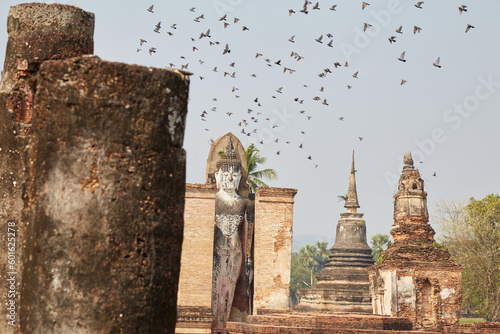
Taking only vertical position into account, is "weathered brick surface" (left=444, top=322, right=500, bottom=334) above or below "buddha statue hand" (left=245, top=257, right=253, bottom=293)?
below

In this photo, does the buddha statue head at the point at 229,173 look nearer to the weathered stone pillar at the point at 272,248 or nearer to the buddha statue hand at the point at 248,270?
the weathered stone pillar at the point at 272,248

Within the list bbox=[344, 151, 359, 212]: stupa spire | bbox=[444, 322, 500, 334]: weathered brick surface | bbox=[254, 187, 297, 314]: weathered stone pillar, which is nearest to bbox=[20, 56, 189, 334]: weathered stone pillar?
bbox=[254, 187, 297, 314]: weathered stone pillar

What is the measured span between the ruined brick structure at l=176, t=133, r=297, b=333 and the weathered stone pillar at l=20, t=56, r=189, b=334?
15752 mm

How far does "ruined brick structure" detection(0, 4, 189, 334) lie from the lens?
141 inches

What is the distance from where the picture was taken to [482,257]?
35.5m

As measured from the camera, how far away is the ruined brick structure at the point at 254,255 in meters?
19.4

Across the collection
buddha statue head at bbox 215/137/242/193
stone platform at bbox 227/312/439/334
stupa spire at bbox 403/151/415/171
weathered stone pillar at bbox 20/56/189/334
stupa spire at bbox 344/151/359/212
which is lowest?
stone platform at bbox 227/312/439/334

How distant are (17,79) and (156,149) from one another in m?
2.11

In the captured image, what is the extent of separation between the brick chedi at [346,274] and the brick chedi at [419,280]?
6875mm

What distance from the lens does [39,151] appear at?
147 inches

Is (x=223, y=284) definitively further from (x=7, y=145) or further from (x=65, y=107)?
(x=65, y=107)

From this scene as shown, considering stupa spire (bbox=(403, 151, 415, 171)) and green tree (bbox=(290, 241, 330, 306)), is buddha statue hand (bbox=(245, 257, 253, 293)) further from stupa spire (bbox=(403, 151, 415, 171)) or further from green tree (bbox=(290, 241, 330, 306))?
green tree (bbox=(290, 241, 330, 306))

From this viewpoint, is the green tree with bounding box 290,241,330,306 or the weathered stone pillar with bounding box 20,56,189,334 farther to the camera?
the green tree with bounding box 290,241,330,306

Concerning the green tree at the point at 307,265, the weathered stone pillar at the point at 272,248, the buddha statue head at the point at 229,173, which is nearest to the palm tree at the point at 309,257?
the green tree at the point at 307,265
